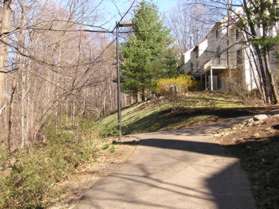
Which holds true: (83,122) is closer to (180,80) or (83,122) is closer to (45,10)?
(45,10)

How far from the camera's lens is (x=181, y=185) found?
32.6 ft

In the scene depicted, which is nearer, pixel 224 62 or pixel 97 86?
pixel 97 86

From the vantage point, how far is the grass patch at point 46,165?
978 centimetres

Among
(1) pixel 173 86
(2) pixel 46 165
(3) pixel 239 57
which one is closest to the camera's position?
(2) pixel 46 165

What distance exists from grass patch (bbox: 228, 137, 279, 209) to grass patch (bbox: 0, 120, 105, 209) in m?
4.04

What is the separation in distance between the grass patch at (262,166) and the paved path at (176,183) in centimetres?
19

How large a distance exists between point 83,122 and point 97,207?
5.64 metres

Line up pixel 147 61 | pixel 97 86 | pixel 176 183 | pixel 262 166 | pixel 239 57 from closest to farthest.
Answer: pixel 176 183 < pixel 262 166 < pixel 97 86 < pixel 239 57 < pixel 147 61

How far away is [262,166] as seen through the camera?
416 inches

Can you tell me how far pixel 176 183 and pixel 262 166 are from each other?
1.94 metres

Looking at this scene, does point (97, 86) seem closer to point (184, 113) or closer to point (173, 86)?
point (184, 113)

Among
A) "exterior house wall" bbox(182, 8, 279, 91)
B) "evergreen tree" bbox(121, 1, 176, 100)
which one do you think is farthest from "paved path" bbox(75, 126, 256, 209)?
"evergreen tree" bbox(121, 1, 176, 100)

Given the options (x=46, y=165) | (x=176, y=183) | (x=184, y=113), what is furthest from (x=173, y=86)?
→ (x=176, y=183)

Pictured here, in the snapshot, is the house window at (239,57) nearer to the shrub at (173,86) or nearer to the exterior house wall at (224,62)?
the exterior house wall at (224,62)
